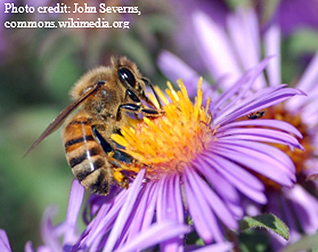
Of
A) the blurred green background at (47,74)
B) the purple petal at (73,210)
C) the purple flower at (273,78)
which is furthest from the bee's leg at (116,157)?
the blurred green background at (47,74)

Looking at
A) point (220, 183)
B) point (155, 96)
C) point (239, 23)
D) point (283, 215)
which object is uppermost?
point (239, 23)

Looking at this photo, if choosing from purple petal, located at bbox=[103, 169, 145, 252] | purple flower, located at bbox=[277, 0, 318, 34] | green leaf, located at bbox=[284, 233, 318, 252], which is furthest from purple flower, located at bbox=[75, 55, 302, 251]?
purple flower, located at bbox=[277, 0, 318, 34]

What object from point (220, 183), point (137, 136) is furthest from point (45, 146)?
point (220, 183)

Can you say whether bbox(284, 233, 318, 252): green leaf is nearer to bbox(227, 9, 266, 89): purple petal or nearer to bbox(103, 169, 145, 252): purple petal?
bbox(103, 169, 145, 252): purple petal

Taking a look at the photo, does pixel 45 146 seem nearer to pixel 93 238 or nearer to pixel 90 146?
pixel 90 146

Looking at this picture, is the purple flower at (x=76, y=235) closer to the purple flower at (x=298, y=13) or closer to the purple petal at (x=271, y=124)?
the purple petal at (x=271, y=124)

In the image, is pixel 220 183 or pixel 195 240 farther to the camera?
pixel 195 240
